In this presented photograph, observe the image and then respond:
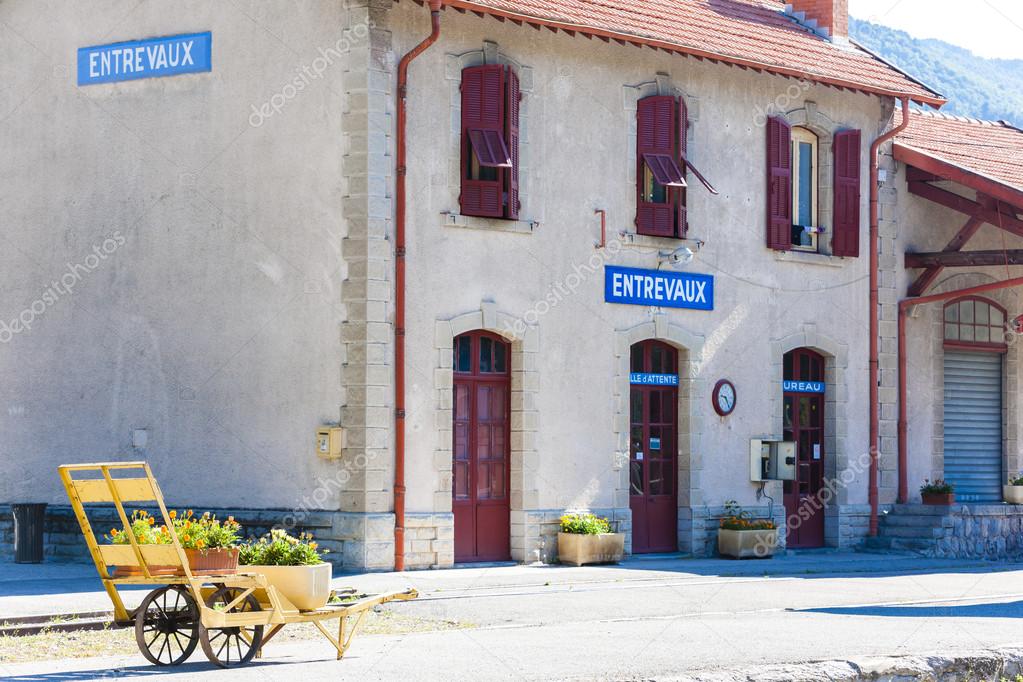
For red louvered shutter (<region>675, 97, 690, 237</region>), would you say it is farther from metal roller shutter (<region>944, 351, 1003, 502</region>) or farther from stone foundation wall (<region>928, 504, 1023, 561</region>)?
metal roller shutter (<region>944, 351, 1003, 502</region>)

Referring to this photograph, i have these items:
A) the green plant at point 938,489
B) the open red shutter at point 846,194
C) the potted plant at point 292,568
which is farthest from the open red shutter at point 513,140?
the potted plant at point 292,568

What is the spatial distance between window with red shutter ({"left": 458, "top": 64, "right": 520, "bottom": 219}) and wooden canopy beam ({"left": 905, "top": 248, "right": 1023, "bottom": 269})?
301 inches

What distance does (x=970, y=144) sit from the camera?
84.8 feet

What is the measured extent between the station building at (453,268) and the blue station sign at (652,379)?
33mm

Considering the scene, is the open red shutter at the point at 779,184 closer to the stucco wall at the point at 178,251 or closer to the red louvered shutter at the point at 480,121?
the red louvered shutter at the point at 480,121

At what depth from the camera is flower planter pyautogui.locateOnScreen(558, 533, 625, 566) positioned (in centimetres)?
1925

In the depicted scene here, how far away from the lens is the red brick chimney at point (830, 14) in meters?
24.6

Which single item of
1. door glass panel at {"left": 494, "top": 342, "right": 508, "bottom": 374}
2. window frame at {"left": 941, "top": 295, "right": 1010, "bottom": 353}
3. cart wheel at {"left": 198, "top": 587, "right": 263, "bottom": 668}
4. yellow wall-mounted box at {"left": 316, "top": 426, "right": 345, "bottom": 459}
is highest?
window frame at {"left": 941, "top": 295, "right": 1010, "bottom": 353}

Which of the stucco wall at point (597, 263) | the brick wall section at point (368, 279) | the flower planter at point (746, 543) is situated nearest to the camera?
the brick wall section at point (368, 279)

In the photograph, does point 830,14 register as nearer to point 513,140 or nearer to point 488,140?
point 513,140

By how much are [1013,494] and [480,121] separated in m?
10.9

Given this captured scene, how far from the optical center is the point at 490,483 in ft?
63.7

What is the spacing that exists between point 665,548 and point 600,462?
5.83 ft

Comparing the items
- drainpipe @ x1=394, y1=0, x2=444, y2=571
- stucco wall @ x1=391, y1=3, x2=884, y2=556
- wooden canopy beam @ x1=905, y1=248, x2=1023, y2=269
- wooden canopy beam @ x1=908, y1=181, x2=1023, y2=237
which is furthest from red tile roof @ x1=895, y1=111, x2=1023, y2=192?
drainpipe @ x1=394, y1=0, x2=444, y2=571
